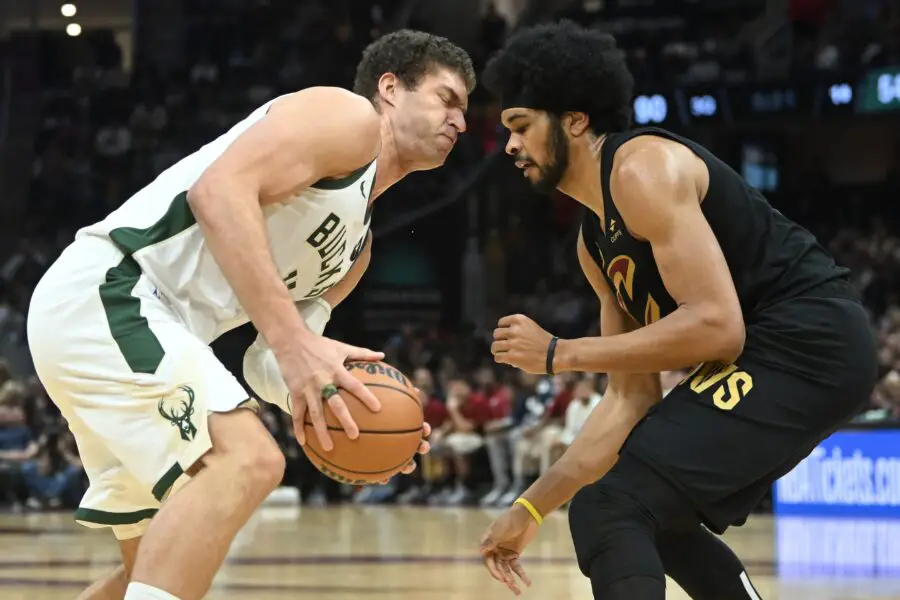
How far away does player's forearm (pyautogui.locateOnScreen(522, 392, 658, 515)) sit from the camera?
10.8 feet

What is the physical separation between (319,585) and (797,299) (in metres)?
3.71

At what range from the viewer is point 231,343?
659 inches

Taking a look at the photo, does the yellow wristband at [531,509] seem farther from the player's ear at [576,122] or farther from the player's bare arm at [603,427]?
the player's ear at [576,122]

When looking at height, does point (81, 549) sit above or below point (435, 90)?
below

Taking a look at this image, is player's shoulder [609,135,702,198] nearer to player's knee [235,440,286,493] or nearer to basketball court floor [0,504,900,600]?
player's knee [235,440,286,493]


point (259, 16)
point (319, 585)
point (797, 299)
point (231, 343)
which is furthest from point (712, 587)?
point (259, 16)

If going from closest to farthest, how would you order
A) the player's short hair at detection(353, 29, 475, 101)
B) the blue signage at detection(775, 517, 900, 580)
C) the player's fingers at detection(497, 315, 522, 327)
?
1. the player's fingers at detection(497, 315, 522, 327)
2. the player's short hair at detection(353, 29, 475, 101)
3. the blue signage at detection(775, 517, 900, 580)

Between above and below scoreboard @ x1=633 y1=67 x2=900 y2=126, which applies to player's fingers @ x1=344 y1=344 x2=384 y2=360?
above

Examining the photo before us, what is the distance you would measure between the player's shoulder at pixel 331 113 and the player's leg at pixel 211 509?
656 mm

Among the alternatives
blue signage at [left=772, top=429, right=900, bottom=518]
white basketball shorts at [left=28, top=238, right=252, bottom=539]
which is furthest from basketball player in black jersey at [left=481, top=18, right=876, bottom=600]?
blue signage at [left=772, top=429, right=900, bottom=518]

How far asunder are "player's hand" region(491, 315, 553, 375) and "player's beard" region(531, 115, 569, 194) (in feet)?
1.21

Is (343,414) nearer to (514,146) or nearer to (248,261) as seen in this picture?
(248,261)

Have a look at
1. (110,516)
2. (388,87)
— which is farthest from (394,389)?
(388,87)

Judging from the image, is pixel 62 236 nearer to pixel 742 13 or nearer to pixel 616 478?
pixel 742 13
